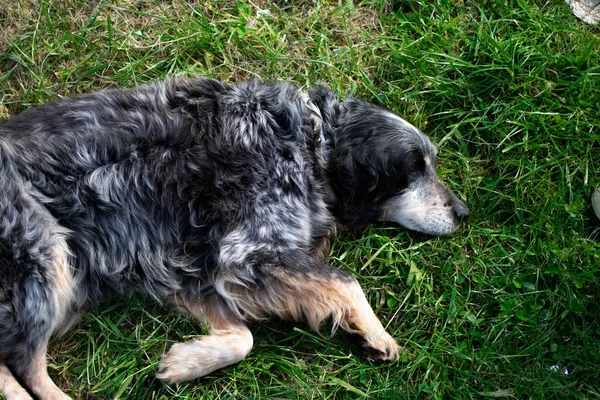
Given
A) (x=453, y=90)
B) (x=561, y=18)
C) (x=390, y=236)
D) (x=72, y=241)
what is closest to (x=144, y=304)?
(x=72, y=241)

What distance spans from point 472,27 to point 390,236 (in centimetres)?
204

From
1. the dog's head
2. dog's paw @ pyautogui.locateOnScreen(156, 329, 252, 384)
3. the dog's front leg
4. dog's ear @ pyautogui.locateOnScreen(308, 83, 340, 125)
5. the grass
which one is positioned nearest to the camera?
dog's paw @ pyautogui.locateOnScreen(156, 329, 252, 384)

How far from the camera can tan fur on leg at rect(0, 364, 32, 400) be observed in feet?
12.3

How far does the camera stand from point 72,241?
388 centimetres

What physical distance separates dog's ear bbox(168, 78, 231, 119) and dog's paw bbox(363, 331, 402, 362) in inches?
73.5

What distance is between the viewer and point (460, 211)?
4520 millimetres

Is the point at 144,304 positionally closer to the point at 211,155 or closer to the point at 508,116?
the point at 211,155

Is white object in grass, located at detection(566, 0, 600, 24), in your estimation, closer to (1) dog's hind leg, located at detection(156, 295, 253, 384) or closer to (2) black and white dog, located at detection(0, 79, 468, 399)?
(2) black and white dog, located at detection(0, 79, 468, 399)

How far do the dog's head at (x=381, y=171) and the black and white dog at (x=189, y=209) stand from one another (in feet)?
0.05

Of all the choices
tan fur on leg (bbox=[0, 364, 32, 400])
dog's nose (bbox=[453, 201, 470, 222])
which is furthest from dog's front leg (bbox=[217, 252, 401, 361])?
tan fur on leg (bbox=[0, 364, 32, 400])

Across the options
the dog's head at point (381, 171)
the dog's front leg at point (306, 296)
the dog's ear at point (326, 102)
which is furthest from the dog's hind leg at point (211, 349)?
the dog's ear at point (326, 102)

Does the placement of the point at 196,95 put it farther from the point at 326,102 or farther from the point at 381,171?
the point at 381,171

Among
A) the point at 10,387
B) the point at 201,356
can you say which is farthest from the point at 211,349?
the point at 10,387

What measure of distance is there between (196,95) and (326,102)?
3.14 ft
